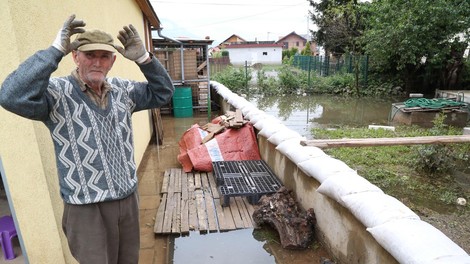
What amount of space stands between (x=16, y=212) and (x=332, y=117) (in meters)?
9.18

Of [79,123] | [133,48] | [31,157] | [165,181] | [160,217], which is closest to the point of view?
[79,123]

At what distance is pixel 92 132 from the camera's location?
1.58 meters

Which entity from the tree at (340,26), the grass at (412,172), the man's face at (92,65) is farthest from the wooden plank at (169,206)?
the tree at (340,26)

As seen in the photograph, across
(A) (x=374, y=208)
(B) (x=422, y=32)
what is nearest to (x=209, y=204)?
(A) (x=374, y=208)

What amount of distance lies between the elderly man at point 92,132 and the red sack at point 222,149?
3.10 m

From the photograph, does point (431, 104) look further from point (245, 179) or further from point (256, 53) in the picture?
point (256, 53)

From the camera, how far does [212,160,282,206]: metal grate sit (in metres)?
3.75

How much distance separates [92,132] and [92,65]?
1.13 feet

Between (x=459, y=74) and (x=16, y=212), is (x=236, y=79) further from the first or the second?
(x=16, y=212)

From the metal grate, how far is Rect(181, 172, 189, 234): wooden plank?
0.45 m

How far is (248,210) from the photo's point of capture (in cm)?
370

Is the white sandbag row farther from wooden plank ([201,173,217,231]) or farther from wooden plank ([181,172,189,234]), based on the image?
wooden plank ([181,172,189,234])

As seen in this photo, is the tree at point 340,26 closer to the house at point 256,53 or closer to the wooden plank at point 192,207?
the wooden plank at point 192,207

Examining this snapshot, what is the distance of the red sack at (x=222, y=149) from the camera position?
493 cm
